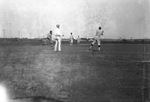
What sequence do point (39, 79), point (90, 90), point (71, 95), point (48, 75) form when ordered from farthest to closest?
point (48, 75)
point (39, 79)
point (90, 90)
point (71, 95)

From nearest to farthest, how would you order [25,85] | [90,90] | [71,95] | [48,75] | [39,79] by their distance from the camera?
1. [71,95]
2. [90,90]
3. [25,85]
4. [39,79]
5. [48,75]

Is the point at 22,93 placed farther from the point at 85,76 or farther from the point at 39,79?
the point at 85,76

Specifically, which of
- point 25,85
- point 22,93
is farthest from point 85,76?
point 22,93

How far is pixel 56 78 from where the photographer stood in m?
8.41

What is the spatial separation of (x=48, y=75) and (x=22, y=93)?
228 cm

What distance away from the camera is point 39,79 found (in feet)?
27.0

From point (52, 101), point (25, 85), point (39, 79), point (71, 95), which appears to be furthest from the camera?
point (39, 79)

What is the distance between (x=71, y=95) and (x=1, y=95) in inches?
68.0

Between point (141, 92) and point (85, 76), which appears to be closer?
point (141, 92)

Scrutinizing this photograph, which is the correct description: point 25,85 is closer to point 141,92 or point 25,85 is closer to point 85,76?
point 85,76

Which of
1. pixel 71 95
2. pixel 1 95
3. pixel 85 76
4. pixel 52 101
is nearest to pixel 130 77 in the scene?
pixel 85 76

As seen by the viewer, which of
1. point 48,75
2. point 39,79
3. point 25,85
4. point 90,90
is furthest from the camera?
point 48,75

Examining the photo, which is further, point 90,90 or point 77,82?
point 77,82

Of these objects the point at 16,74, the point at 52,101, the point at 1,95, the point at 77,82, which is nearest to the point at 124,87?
the point at 77,82
